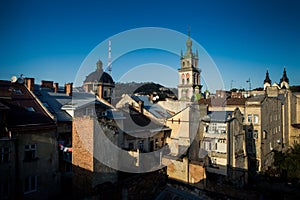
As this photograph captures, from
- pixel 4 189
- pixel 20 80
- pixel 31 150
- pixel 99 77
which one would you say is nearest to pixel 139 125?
pixel 31 150

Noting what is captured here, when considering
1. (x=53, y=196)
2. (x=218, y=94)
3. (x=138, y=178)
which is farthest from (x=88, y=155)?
(x=218, y=94)

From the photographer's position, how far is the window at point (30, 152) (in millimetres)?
12461

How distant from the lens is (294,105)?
114ft

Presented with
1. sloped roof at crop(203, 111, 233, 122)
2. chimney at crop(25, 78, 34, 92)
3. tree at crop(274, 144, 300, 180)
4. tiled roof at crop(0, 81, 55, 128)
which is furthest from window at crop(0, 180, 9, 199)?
tree at crop(274, 144, 300, 180)

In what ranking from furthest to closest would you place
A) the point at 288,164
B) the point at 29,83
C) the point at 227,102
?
the point at 227,102 → the point at 288,164 → the point at 29,83

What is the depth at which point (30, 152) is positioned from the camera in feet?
41.5

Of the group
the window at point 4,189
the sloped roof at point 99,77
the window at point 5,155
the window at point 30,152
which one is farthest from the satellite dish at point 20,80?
the sloped roof at point 99,77

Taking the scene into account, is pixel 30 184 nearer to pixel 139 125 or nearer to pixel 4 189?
pixel 4 189

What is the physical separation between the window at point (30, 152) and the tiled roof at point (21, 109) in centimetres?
124

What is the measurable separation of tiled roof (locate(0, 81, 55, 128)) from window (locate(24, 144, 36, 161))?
124 centimetres

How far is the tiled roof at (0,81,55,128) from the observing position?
1275 cm

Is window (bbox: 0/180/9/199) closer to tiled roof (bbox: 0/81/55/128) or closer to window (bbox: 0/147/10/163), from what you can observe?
window (bbox: 0/147/10/163)

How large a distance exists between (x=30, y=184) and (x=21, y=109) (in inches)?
186

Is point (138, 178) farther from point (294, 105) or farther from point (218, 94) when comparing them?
point (294, 105)
